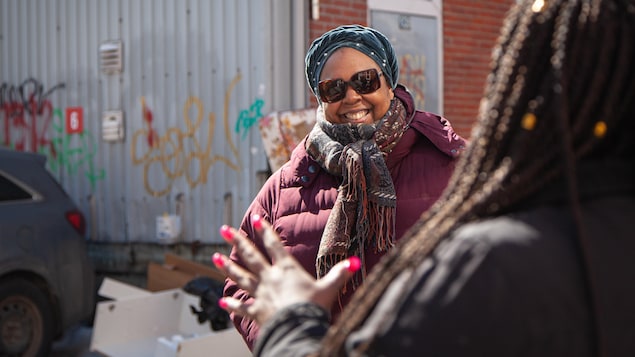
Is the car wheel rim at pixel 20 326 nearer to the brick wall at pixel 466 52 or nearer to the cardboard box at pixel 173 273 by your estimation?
the cardboard box at pixel 173 273

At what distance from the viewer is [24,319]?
583 centimetres

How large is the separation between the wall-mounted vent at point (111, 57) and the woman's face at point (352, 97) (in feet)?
17.1

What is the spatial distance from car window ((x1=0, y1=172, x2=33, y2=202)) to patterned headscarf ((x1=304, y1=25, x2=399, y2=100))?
3.78 m

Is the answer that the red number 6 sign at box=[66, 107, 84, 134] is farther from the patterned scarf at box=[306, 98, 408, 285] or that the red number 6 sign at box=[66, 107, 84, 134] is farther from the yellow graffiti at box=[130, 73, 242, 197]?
the patterned scarf at box=[306, 98, 408, 285]

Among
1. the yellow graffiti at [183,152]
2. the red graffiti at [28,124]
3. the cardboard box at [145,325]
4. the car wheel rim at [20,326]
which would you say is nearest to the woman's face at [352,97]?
the cardboard box at [145,325]

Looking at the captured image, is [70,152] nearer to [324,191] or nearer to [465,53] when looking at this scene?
[465,53]

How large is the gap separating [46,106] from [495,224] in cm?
770

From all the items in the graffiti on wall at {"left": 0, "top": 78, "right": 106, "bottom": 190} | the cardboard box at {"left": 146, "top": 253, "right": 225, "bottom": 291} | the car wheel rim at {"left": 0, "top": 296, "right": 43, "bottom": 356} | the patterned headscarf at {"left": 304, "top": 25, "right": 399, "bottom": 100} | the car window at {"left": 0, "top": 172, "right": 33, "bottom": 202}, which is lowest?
the car wheel rim at {"left": 0, "top": 296, "right": 43, "bottom": 356}

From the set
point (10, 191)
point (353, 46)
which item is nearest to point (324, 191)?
point (353, 46)

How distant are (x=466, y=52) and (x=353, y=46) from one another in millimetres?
5852

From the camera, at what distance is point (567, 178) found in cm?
121

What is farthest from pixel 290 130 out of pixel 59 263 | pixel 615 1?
pixel 615 1

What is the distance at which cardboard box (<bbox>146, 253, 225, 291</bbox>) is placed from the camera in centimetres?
606

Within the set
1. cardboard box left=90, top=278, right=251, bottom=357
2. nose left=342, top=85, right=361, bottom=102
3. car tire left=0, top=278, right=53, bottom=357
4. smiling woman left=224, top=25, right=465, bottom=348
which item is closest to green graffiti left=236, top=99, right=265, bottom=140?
cardboard box left=90, top=278, right=251, bottom=357
